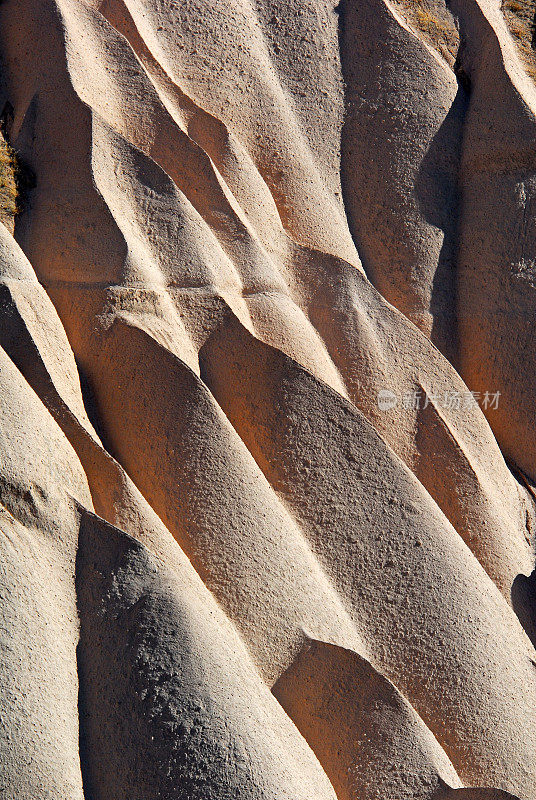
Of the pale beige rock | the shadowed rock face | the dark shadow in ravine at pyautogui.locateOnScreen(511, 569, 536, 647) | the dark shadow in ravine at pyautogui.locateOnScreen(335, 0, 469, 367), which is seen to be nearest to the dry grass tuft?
the shadowed rock face

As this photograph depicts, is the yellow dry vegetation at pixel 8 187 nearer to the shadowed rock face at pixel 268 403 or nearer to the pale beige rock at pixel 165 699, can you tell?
the shadowed rock face at pixel 268 403

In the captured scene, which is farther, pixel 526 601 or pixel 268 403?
pixel 526 601

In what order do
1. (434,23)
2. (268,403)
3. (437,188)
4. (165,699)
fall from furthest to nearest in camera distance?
(434,23)
(437,188)
(268,403)
(165,699)

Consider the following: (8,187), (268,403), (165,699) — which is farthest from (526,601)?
(8,187)

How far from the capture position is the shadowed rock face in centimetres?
229

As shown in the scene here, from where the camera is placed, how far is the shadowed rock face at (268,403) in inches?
90.2

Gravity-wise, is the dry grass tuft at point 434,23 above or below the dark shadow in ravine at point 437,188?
above

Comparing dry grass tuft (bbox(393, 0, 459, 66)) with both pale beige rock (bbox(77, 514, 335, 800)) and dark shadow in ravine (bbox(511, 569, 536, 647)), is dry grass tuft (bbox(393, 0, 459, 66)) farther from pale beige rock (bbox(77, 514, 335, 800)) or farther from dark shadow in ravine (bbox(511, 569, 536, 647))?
pale beige rock (bbox(77, 514, 335, 800))

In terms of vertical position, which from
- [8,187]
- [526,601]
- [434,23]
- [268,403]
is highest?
[434,23]

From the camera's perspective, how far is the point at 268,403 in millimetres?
3098

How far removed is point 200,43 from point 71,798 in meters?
3.35

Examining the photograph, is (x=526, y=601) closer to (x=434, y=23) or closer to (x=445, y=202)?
(x=445, y=202)

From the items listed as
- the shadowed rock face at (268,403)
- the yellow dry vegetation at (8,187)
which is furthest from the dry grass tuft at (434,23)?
the yellow dry vegetation at (8,187)

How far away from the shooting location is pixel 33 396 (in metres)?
2.55
